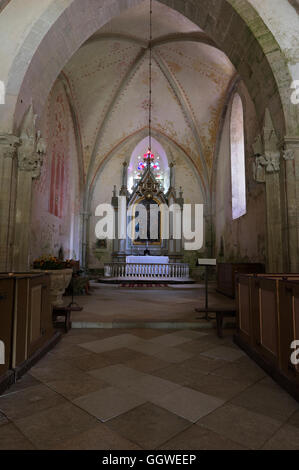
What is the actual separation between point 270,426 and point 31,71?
6.95 m

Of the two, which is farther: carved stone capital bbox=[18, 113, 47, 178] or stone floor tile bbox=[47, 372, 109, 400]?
carved stone capital bbox=[18, 113, 47, 178]

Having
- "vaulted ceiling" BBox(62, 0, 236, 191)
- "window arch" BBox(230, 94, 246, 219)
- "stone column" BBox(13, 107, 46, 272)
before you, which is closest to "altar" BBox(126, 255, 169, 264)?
"window arch" BBox(230, 94, 246, 219)

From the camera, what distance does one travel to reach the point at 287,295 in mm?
2479

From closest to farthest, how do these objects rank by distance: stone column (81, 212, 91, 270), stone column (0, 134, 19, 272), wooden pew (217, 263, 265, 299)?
1. stone column (0, 134, 19, 272)
2. wooden pew (217, 263, 265, 299)
3. stone column (81, 212, 91, 270)

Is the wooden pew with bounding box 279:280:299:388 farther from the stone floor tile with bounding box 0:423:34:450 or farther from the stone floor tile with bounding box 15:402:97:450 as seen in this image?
the stone floor tile with bounding box 0:423:34:450

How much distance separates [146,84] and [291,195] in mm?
10923

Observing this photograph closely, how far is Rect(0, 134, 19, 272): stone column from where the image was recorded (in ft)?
17.3

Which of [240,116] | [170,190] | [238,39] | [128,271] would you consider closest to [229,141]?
[240,116]

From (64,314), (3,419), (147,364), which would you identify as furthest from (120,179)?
(3,419)

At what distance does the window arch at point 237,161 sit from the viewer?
11.1 metres

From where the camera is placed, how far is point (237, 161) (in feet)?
37.3

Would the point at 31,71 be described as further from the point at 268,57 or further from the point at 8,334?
the point at 8,334

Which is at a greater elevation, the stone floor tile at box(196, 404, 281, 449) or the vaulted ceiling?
the vaulted ceiling

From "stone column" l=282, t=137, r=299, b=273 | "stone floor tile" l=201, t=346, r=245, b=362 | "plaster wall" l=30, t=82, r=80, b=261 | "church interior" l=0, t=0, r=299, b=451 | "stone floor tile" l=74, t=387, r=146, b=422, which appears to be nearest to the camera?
"stone floor tile" l=74, t=387, r=146, b=422
